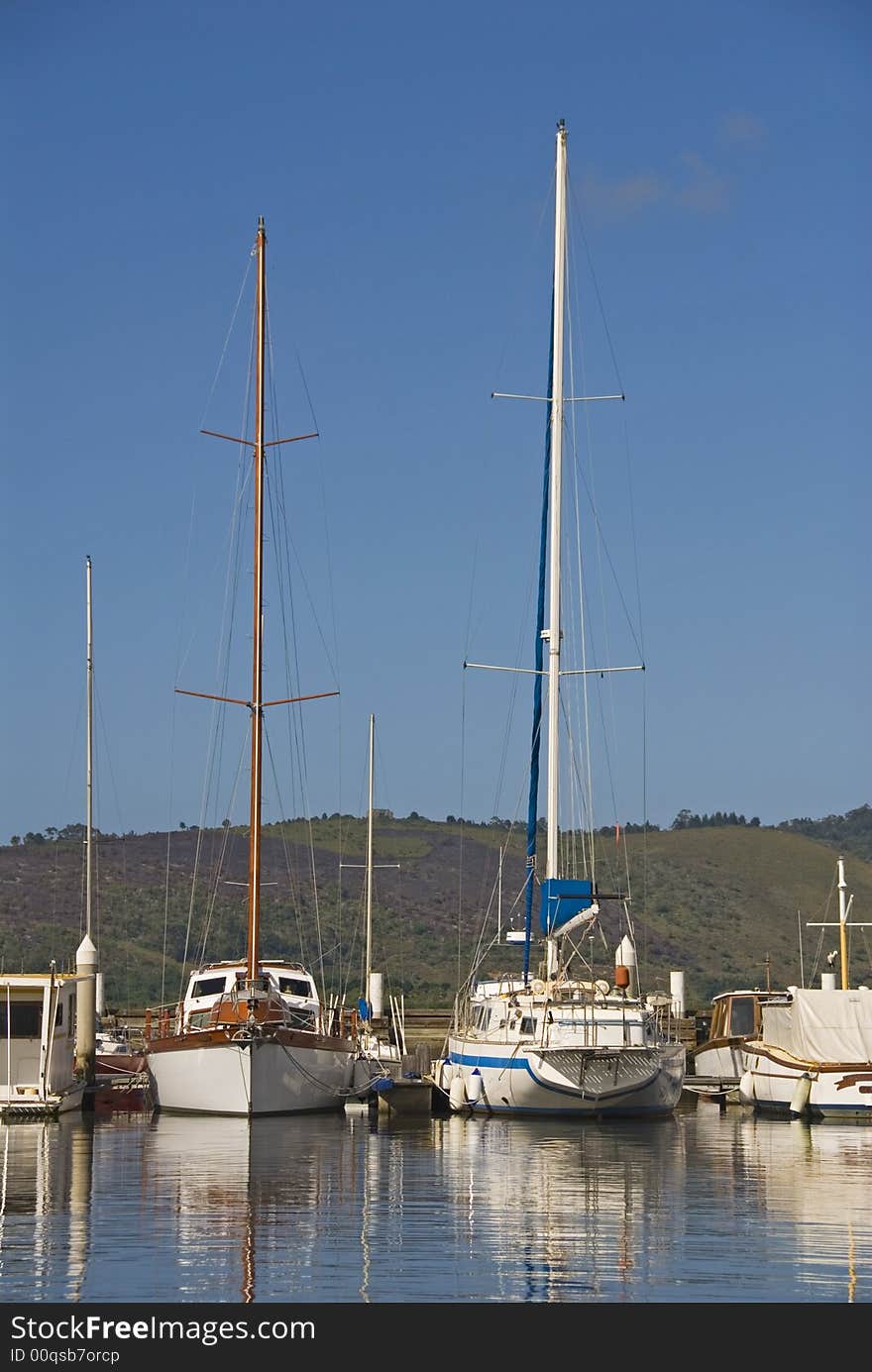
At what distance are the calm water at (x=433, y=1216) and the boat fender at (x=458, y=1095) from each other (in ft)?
15.4

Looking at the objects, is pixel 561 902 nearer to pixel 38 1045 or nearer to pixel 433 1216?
pixel 38 1045

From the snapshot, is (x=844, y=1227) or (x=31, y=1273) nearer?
(x=31, y=1273)

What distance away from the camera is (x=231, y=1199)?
75.3ft

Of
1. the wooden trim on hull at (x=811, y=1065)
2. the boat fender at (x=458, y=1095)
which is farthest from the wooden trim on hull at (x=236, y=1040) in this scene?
the wooden trim on hull at (x=811, y=1065)

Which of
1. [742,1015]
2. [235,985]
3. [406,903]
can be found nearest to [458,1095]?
[235,985]

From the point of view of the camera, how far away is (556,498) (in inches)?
1790

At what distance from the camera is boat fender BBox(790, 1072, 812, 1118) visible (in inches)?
1556

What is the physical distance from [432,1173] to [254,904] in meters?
→ 14.1

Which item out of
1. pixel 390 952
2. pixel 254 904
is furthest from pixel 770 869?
pixel 254 904

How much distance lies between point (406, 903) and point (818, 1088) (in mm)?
92963

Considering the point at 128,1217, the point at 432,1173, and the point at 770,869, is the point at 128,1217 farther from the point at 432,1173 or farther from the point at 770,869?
the point at 770,869

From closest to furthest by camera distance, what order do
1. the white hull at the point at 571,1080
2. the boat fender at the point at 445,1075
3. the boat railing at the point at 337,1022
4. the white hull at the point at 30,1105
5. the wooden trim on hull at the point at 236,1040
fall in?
the white hull at the point at 30,1105, the wooden trim on hull at the point at 236,1040, the white hull at the point at 571,1080, the boat fender at the point at 445,1075, the boat railing at the point at 337,1022

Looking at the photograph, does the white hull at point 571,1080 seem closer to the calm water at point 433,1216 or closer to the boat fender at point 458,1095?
the boat fender at point 458,1095

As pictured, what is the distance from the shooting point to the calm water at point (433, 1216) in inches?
643
